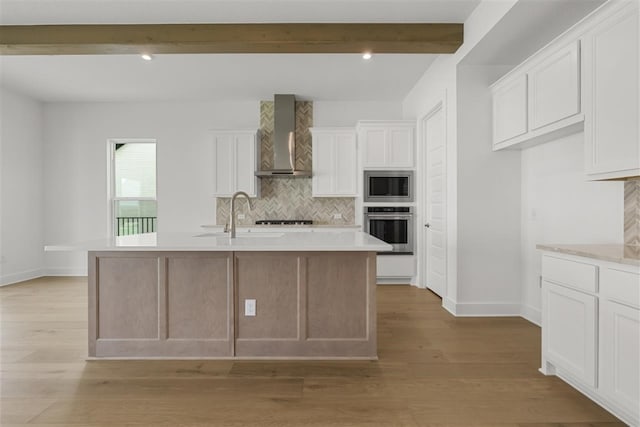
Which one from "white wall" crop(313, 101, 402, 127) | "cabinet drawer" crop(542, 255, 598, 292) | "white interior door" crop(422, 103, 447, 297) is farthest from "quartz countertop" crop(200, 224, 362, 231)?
"cabinet drawer" crop(542, 255, 598, 292)

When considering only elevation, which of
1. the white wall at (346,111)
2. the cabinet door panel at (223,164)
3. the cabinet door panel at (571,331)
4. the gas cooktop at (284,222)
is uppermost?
the white wall at (346,111)

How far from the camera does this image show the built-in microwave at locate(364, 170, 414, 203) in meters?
4.95

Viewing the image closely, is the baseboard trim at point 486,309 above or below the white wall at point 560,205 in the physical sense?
below

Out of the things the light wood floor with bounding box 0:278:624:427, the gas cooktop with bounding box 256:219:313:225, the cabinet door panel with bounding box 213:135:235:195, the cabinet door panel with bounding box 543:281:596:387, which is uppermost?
the cabinet door panel with bounding box 213:135:235:195

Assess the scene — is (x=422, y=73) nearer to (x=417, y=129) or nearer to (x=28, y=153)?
(x=417, y=129)

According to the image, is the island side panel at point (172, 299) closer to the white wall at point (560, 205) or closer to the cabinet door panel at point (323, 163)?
the white wall at point (560, 205)

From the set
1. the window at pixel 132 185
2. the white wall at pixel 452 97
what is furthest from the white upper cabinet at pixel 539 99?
the window at pixel 132 185

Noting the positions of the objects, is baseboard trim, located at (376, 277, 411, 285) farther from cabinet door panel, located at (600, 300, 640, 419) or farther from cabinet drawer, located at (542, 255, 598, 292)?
cabinet door panel, located at (600, 300, 640, 419)

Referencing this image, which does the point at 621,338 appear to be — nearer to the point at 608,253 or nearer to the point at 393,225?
the point at 608,253

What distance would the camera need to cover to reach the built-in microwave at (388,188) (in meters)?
4.95

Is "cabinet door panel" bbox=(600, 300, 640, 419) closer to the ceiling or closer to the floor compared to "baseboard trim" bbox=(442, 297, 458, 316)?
closer to the ceiling

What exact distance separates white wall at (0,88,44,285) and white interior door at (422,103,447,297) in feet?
20.1

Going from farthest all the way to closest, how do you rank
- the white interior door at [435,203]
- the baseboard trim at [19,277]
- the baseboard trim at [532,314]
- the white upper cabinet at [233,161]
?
the white upper cabinet at [233,161] → the baseboard trim at [19,277] → the white interior door at [435,203] → the baseboard trim at [532,314]

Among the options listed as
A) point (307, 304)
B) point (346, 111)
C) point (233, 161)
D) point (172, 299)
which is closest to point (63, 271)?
point (233, 161)
